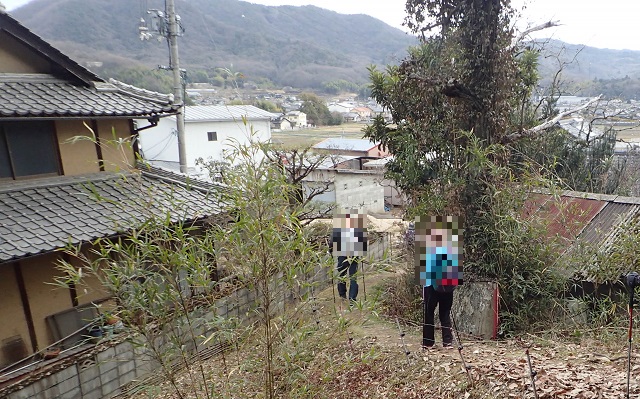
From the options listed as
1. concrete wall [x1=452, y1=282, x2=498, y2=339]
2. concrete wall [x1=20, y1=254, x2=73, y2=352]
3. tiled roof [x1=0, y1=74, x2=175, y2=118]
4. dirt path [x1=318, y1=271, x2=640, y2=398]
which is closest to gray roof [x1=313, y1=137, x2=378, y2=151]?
tiled roof [x1=0, y1=74, x2=175, y2=118]

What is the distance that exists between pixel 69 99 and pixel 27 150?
1.16 m

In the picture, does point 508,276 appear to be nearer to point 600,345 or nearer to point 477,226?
point 477,226

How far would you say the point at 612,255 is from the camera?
6469 mm

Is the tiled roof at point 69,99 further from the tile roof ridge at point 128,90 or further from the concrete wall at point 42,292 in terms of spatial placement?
the concrete wall at point 42,292

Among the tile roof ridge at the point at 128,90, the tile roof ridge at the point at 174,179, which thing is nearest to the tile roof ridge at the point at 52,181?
the tile roof ridge at the point at 174,179

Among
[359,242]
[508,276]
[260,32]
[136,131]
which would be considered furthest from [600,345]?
[260,32]

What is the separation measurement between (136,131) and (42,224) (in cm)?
286

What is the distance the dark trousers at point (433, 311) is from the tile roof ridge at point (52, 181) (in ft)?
15.6

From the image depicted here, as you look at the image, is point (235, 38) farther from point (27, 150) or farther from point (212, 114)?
point (27, 150)

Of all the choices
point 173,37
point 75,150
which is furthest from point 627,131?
point 75,150

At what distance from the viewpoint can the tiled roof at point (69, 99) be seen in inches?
259

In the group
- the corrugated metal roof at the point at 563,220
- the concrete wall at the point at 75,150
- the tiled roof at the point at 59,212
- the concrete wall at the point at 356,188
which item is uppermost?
the concrete wall at the point at 75,150

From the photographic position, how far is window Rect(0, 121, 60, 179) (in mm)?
6633

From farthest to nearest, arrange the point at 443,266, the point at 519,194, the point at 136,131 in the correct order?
the point at 136,131, the point at 519,194, the point at 443,266
